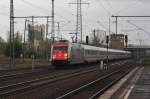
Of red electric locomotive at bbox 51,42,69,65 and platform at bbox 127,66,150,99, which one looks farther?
red electric locomotive at bbox 51,42,69,65

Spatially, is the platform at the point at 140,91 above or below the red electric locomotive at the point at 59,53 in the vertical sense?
below

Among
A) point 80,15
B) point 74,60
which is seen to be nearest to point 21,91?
point 74,60

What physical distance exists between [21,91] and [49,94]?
2148mm

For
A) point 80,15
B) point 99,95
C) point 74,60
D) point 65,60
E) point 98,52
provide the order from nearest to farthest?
1. point 99,95
2. point 65,60
3. point 74,60
4. point 80,15
5. point 98,52

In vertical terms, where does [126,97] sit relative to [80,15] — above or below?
below

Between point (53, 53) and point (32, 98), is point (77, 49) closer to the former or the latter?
point (53, 53)

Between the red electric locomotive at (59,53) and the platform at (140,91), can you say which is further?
the red electric locomotive at (59,53)

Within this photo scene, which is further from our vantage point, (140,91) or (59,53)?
(59,53)

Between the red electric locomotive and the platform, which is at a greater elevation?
the red electric locomotive

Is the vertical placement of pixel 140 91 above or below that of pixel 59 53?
below

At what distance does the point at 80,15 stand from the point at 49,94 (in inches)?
1642

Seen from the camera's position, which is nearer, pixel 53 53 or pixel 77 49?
pixel 53 53

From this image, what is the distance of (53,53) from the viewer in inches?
1939

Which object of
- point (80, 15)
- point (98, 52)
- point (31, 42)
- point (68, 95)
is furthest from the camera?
point (31, 42)
